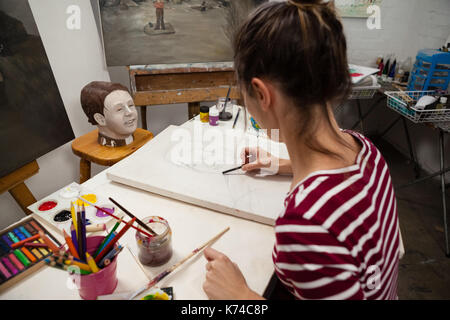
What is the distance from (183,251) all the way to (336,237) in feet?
1.34

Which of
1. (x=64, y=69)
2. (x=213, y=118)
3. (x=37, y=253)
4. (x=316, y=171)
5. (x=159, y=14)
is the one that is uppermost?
(x=159, y=14)

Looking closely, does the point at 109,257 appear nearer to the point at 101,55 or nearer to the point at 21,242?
the point at 21,242

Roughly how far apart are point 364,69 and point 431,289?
63.4 inches

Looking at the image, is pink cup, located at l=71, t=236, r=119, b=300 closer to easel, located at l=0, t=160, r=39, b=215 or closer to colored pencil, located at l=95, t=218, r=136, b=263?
colored pencil, located at l=95, t=218, r=136, b=263

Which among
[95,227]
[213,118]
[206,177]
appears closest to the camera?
[95,227]

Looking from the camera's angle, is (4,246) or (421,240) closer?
(4,246)

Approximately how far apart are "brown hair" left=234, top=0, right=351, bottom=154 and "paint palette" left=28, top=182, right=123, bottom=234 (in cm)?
58

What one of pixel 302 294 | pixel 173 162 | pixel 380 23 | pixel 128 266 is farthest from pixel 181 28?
pixel 380 23

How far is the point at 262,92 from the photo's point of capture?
58cm

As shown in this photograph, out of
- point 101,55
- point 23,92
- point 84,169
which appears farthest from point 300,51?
point 101,55

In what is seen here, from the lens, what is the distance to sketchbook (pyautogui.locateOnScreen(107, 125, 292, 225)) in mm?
859

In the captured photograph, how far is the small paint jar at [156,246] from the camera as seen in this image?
68 centimetres

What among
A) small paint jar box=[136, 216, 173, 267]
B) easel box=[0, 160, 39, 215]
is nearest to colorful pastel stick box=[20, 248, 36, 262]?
small paint jar box=[136, 216, 173, 267]
